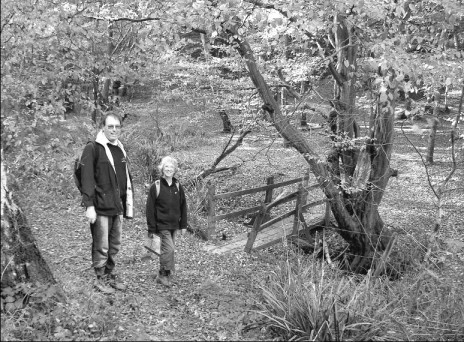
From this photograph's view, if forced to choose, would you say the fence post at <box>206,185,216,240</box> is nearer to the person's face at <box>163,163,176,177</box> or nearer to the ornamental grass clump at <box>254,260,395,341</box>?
the person's face at <box>163,163,176,177</box>

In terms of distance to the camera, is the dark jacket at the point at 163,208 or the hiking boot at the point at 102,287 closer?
the hiking boot at the point at 102,287

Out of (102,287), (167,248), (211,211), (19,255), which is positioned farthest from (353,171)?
(19,255)

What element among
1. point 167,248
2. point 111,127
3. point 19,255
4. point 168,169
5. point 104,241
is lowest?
point 167,248

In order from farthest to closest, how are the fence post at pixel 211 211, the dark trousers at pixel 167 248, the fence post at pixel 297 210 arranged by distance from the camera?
1. the fence post at pixel 297 210
2. the fence post at pixel 211 211
3. the dark trousers at pixel 167 248

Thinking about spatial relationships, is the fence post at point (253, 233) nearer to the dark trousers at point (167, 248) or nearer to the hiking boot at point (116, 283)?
the dark trousers at point (167, 248)

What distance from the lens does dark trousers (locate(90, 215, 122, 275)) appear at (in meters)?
5.22

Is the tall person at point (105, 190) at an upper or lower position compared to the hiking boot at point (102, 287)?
upper

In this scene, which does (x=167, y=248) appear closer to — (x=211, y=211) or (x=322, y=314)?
(x=322, y=314)

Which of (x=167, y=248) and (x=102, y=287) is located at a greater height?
(x=167, y=248)

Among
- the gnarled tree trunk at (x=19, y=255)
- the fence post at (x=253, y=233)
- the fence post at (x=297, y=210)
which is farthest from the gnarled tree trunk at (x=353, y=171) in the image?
the gnarled tree trunk at (x=19, y=255)

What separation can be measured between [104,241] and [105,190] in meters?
0.57

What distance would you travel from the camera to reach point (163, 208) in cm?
591

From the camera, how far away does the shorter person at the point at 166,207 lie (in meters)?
5.88

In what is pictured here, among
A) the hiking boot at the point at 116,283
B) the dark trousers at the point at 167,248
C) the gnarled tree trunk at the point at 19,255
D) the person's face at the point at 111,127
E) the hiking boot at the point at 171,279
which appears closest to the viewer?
the gnarled tree trunk at the point at 19,255
